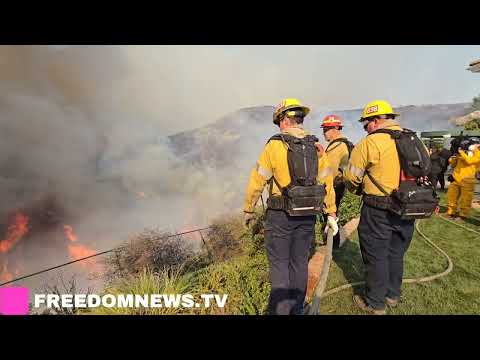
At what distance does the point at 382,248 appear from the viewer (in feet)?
9.63

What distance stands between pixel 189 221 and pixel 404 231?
72.8 feet

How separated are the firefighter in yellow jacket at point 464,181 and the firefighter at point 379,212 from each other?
18.0ft

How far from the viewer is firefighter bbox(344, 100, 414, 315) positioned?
9.06 feet

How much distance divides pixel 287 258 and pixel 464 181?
6.96 metres

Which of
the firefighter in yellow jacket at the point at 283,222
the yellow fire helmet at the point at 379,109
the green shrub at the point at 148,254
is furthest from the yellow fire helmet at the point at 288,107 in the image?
the green shrub at the point at 148,254

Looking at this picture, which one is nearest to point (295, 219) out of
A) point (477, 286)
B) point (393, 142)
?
point (393, 142)

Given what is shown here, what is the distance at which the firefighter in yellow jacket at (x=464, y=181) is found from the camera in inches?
251

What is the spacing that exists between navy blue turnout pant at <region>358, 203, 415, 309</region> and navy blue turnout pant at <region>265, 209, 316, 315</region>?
2.67ft

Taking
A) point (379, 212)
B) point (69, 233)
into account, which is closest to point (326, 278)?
point (379, 212)

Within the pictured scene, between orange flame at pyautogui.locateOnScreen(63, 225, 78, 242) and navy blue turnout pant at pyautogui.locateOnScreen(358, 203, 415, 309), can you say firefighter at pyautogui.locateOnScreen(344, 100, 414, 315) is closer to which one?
navy blue turnout pant at pyautogui.locateOnScreen(358, 203, 415, 309)

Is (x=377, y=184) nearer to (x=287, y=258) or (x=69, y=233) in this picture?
(x=287, y=258)

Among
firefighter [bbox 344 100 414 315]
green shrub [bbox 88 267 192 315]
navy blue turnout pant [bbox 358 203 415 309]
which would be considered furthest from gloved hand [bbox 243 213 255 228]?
navy blue turnout pant [bbox 358 203 415 309]

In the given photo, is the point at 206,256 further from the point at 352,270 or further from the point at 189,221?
the point at 189,221

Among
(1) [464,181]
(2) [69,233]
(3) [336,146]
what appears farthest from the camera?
(2) [69,233]
